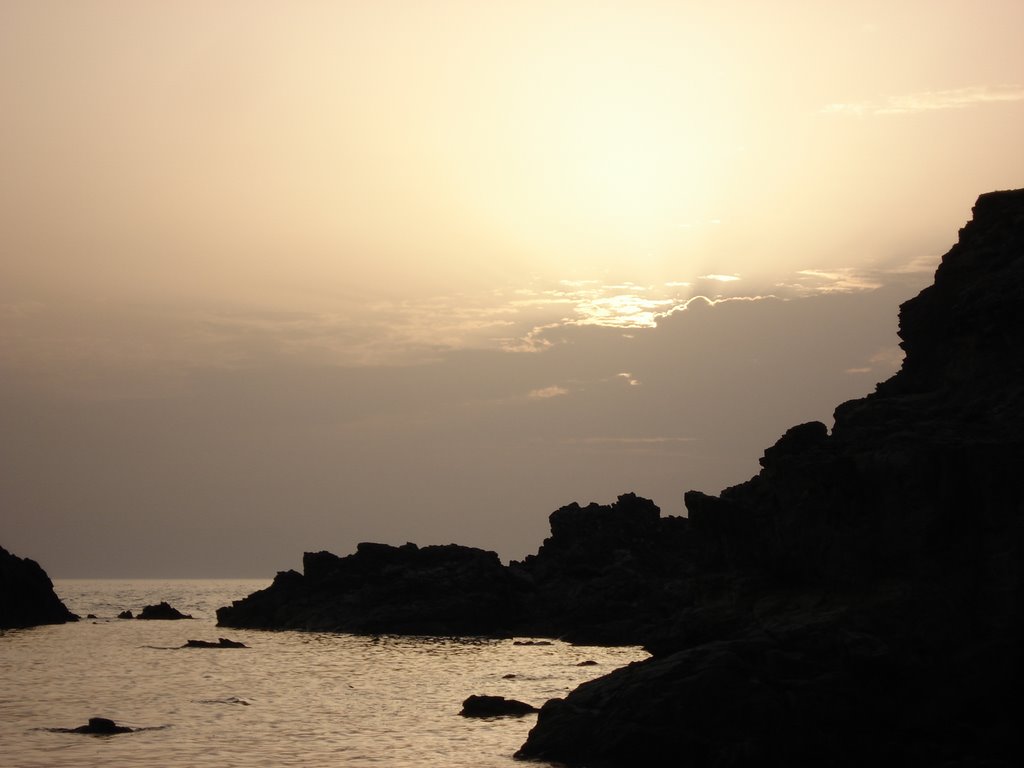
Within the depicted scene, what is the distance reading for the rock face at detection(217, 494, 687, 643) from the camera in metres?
119

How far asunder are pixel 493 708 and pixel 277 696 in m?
16.4

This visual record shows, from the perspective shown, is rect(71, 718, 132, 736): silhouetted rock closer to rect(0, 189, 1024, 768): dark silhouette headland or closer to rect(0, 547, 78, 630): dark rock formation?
rect(0, 189, 1024, 768): dark silhouette headland

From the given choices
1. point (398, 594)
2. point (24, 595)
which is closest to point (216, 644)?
point (398, 594)

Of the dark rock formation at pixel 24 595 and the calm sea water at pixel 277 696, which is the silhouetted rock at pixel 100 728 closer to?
the calm sea water at pixel 277 696

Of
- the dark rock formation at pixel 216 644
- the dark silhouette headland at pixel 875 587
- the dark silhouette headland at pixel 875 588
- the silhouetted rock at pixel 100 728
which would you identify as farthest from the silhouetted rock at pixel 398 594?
the dark silhouette headland at pixel 875 588

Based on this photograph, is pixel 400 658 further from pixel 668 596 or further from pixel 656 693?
pixel 656 693

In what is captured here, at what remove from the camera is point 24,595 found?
140 metres

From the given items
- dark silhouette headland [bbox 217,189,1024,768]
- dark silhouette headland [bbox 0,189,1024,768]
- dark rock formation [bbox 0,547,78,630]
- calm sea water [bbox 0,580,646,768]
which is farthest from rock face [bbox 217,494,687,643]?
dark silhouette headland [bbox 217,189,1024,768]

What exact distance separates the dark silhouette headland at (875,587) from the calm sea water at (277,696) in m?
7.65

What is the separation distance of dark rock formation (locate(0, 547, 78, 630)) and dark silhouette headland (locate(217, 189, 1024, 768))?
10914 cm

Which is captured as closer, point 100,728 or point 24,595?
point 100,728

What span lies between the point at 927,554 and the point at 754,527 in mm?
7556

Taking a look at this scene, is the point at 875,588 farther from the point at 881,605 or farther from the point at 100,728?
the point at 100,728

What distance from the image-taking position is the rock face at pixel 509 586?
4695 inches
